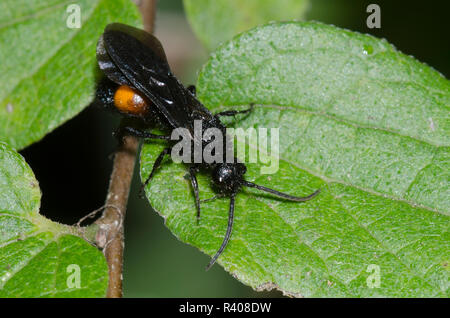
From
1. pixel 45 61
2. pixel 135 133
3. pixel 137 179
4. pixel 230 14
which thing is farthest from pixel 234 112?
pixel 137 179

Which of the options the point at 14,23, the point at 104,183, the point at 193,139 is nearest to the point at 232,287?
the point at 104,183

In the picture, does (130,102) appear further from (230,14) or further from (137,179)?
(230,14)

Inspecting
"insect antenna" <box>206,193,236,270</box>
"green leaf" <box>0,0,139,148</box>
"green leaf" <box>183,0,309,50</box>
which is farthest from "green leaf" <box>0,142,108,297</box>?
"green leaf" <box>183,0,309,50</box>

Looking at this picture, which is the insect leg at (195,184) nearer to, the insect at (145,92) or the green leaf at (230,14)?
the insect at (145,92)

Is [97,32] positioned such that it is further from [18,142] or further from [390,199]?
[390,199]

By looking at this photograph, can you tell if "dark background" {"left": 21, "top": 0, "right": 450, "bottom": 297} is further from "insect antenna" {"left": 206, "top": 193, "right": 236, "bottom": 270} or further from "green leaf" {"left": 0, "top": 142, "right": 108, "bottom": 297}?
"insect antenna" {"left": 206, "top": 193, "right": 236, "bottom": 270}
